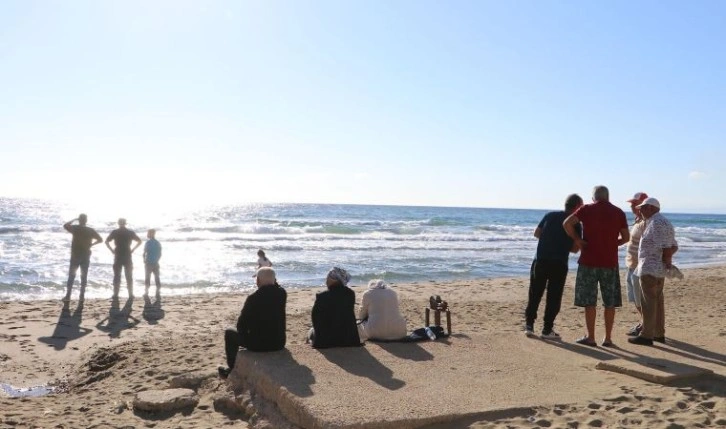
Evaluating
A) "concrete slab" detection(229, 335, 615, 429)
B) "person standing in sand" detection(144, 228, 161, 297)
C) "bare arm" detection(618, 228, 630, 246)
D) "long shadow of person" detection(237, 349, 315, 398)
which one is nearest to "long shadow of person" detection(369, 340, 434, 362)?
"concrete slab" detection(229, 335, 615, 429)

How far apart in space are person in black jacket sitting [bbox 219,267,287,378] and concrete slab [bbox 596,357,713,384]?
3.01 m

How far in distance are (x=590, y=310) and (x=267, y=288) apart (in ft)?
11.3

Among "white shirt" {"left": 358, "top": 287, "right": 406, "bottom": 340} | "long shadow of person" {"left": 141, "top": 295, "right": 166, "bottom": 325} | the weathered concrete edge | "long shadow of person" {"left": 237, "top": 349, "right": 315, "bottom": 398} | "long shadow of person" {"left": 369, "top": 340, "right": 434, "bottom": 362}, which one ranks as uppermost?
"white shirt" {"left": 358, "top": 287, "right": 406, "bottom": 340}

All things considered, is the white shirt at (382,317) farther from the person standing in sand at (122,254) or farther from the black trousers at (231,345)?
the person standing in sand at (122,254)

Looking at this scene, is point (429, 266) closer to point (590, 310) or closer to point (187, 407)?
point (590, 310)

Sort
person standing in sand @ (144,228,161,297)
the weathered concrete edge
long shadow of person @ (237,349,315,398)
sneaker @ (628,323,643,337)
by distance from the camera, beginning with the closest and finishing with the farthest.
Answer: the weathered concrete edge, long shadow of person @ (237,349,315,398), sneaker @ (628,323,643,337), person standing in sand @ (144,228,161,297)

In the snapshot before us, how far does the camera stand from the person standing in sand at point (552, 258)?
267 inches

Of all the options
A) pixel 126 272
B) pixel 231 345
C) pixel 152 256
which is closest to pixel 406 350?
pixel 231 345

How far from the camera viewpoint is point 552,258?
6.83m

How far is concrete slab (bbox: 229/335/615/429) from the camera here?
4363 millimetres

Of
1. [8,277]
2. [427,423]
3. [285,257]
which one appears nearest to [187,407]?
[427,423]

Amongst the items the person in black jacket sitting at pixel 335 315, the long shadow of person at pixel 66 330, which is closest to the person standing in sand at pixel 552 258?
the person in black jacket sitting at pixel 335 315

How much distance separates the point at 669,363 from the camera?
5.66 meters

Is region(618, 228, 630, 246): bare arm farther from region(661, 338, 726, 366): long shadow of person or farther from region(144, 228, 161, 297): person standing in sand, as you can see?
region(144, 228, 161, 297): person standing in sand
